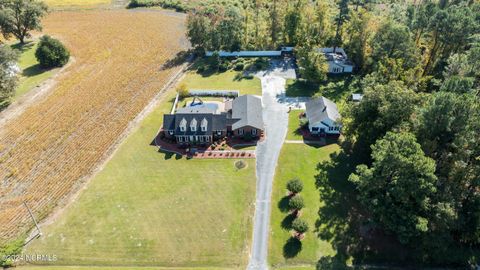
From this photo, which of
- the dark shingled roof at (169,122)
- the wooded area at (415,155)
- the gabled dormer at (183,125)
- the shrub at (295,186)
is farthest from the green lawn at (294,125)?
the dark shingled roof at (169,122)

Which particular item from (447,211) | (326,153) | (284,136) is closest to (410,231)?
(447,211)

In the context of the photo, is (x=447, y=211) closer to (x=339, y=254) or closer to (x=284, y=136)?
(x=339, y=254)

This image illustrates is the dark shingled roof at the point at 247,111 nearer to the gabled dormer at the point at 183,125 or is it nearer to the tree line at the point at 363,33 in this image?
the gabled dormer at the point at 183,125

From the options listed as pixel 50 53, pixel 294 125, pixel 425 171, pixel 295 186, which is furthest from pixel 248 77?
pixel 50 53

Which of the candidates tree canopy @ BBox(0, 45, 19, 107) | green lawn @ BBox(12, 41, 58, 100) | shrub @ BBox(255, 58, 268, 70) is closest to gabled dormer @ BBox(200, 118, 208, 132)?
shrub @ BBox(255, 58, 268, 70)

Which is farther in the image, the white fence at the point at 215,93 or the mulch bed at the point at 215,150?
the white fence at the point at 215,93

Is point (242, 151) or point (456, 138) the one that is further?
point (242, 151)

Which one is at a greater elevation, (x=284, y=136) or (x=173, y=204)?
(x=284, y=136)

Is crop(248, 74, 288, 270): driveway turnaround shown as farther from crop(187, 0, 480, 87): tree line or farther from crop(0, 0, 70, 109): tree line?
crop(0, 0, 70, 109): tree line
